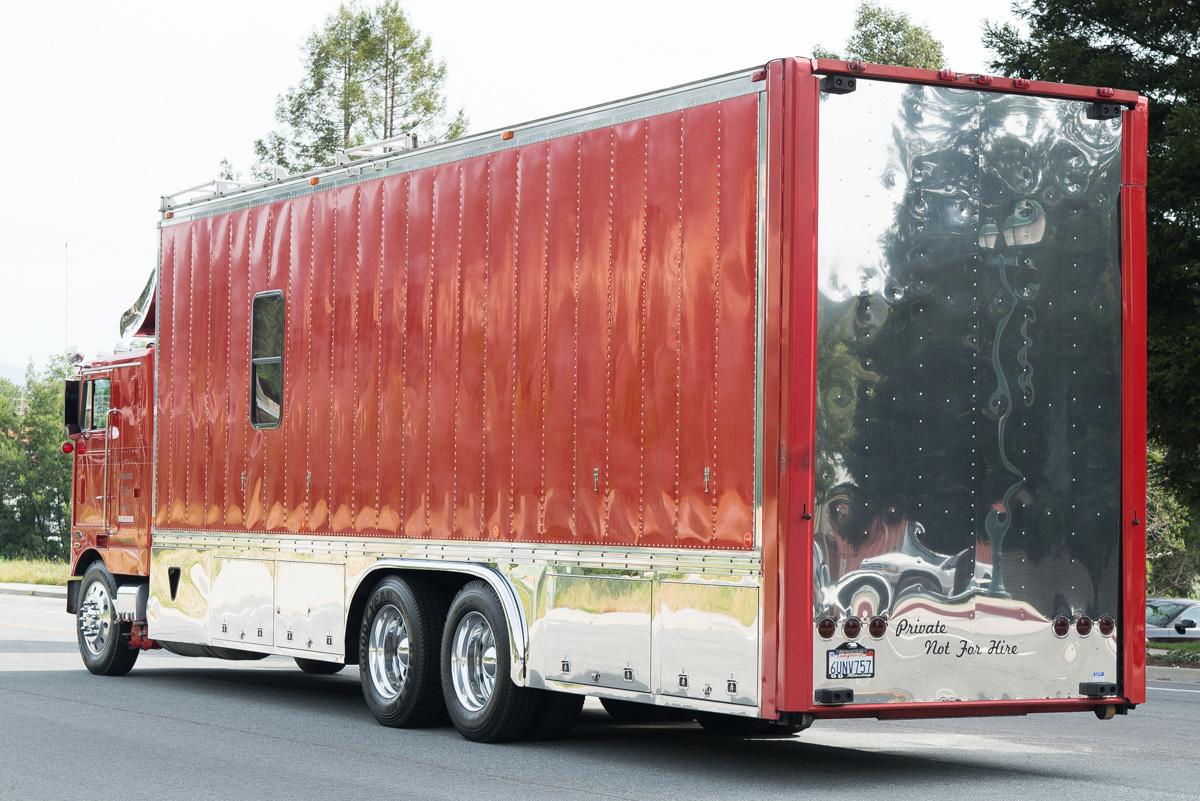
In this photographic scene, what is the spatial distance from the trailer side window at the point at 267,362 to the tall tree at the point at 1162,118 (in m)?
12.6

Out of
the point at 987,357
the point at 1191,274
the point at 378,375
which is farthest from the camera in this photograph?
the point at 1191,274

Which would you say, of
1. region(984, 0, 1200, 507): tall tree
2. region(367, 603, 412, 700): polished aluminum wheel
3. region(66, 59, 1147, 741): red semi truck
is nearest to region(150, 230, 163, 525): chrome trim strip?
region(66, 59, 1147, 741): red semi truck

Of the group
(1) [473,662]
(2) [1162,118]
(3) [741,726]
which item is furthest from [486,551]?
(2) [1162,118]

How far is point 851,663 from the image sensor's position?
9.48m

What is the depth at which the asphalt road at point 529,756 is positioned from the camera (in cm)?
966

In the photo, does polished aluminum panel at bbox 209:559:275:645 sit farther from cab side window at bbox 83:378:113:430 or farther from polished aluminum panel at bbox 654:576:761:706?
polished aluminum panel at bbox 654:576:761:706

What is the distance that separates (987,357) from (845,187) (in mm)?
1324

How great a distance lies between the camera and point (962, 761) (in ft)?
37.0

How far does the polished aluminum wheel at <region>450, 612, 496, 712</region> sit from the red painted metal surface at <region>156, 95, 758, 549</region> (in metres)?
0.61

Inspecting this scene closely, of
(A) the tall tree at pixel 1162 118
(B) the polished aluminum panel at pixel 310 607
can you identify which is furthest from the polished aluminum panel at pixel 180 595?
(A) the tall tree at pixel 1162 118

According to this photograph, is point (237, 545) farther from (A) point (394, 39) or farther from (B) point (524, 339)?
(A) point (394, 39)

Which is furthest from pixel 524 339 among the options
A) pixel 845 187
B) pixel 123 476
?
pixel 123 476

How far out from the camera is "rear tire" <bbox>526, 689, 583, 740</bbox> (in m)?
11.6

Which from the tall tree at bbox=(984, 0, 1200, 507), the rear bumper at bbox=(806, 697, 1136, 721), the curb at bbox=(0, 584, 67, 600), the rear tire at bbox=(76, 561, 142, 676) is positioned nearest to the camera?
the rear bumper at bbox=(806, 697, 1136, 721)
